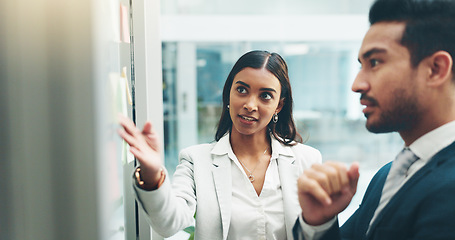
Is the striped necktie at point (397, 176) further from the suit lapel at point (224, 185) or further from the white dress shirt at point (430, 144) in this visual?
the suit lapel at point (224, 185)

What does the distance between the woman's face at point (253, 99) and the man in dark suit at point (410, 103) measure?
523 mm

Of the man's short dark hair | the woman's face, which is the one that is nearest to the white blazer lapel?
the woman's face

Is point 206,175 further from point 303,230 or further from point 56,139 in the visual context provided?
point 56,139

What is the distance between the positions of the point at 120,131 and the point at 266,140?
0.91m

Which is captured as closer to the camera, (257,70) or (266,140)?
Result: (257,70)

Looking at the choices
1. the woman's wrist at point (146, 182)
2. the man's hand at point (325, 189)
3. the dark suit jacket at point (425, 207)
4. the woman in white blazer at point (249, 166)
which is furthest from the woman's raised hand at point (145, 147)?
the dark suit jacket at point (425, 207)

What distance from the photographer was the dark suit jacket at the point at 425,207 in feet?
2.30

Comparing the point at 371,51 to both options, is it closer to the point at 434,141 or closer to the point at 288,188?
the point at 434,141

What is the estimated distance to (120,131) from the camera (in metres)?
0.70

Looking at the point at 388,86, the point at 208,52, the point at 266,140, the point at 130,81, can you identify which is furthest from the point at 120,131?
the point at 208,52

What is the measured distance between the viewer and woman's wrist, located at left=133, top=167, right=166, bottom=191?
33.6 inches

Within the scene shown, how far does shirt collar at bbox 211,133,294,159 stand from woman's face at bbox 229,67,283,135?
91 mm

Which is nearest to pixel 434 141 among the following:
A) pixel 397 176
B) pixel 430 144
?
pixel 430 144

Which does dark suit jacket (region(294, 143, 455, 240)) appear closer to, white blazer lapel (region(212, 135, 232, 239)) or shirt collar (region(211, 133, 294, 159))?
white blazer lapel (region(212, 135, 232, 239))
